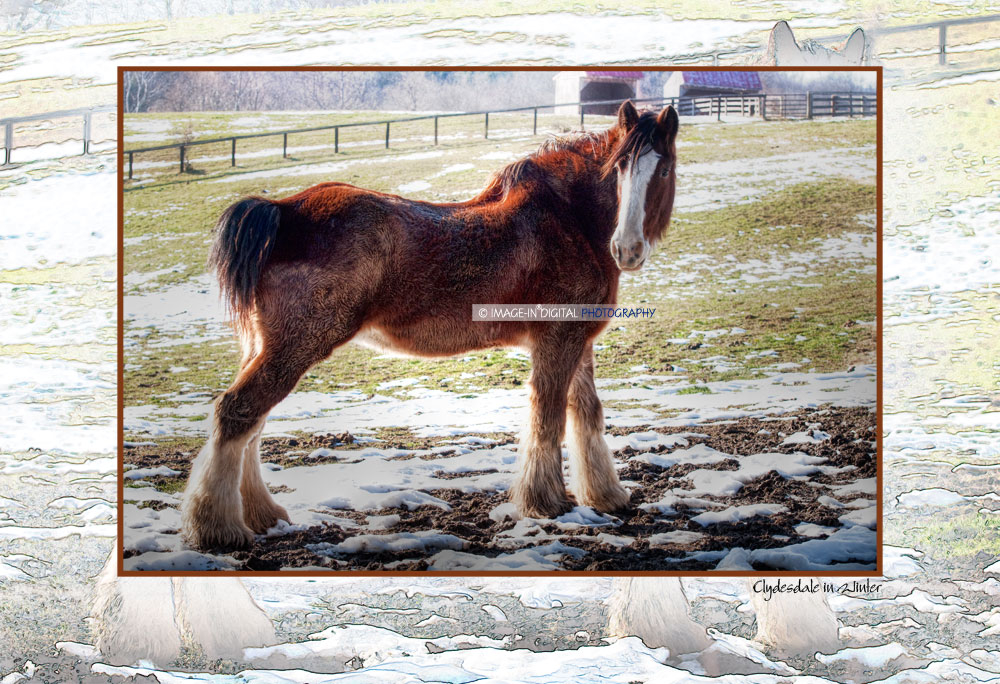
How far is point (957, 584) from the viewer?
527 cm

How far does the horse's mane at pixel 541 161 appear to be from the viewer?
15.1 feet

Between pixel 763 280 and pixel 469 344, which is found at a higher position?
pixel 763 280

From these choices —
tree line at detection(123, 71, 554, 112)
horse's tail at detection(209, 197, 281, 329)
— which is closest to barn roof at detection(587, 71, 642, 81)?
tree line at detection(123, 71, 554, 112)

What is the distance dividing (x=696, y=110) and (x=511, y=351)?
6.13 ft

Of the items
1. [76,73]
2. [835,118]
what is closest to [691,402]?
[835,118]

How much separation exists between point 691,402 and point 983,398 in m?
2.28

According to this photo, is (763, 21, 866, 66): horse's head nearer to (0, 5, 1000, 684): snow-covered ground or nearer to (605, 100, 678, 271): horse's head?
(0, 5, 1000, 684): snow-covered ground

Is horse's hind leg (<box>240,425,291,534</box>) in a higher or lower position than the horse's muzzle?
lower

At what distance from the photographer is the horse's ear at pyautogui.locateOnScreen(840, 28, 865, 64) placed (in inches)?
202

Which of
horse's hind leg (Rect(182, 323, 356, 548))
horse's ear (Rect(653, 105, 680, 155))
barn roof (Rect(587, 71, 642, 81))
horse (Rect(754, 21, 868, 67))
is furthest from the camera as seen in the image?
horse (Rect(754, 21, 868, 67))

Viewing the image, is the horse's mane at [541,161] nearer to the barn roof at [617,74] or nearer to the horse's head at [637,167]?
the horse's head at [637,167]

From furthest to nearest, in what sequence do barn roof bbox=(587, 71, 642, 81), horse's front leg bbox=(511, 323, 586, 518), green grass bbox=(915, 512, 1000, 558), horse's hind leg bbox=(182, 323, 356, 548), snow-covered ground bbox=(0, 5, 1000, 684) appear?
green grass bbox=(915, 512, 1000, 558)
snow-covered ground bbox=(0, 5, 1000, 684)
barn roof bbox=(587, 71, 642, 81)
horse's front leg bbox=(511, 323, 586, 518)
horse's hind leg bbox=(182, 323, 356, 548)

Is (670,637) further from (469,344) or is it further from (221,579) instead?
(221,579)

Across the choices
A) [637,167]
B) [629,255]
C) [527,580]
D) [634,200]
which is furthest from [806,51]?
[527,580]
